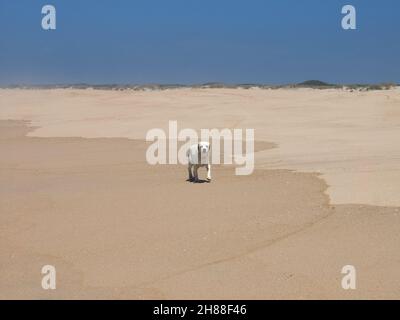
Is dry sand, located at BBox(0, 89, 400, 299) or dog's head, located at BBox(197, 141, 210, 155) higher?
dog's head, located at BBox(197, 141, 210, 155)

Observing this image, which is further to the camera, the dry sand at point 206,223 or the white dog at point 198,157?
the white dog at point 198,157

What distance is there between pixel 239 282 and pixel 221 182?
17.0ft

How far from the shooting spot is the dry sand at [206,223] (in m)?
5.20

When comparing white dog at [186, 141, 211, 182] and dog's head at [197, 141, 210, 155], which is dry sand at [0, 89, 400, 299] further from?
dog's head at [197, 141, 210, 155]

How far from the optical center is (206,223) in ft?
23.4

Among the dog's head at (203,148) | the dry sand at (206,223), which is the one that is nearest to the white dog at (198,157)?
the dog's head at (203,148)

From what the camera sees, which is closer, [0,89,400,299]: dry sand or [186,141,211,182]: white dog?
[0,89,400,299]: dry sand

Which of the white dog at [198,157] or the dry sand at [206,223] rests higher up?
the white dog at [198,157]

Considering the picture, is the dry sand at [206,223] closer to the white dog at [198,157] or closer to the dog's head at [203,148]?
the white dog at [198,157]

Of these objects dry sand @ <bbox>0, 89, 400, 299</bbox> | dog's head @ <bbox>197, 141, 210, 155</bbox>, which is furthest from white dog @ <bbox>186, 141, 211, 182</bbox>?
dry sand @ <bbox>0, 89, 400, 299</bbox>

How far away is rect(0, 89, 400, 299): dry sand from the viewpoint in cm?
520

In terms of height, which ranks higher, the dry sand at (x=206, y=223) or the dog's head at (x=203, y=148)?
the dog's head at (x=203, y=148)

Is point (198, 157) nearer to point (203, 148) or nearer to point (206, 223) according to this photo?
point (203, 148)

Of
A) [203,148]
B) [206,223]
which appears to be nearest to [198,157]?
[203,148]
